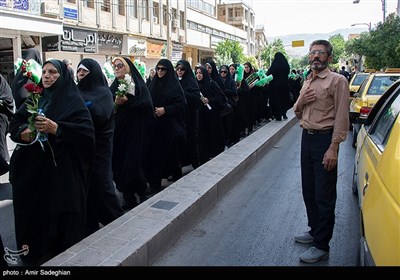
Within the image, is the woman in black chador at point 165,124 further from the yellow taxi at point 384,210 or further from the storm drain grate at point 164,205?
the yellow taxi at point 384,210

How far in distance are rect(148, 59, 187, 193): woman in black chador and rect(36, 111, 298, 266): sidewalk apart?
1.63ft

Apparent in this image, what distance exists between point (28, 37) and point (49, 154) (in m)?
18.1

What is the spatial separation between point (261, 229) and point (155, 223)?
4.16ft

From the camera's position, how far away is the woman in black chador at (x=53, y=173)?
3.65 m

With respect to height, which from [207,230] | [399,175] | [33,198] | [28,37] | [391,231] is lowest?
[207,230]

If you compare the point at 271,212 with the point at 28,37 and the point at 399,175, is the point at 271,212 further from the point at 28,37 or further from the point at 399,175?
the point at 28,37

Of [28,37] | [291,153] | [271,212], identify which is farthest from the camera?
[28,37]

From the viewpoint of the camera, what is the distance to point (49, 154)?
147 inches

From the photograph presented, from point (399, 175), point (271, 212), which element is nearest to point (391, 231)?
point (399, 175)

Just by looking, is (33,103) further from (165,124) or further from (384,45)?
(384,45)

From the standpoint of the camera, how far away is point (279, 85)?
13336 mm

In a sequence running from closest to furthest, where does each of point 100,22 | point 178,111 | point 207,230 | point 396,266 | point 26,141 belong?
point 396,266 < point 26,141 < point 207,230 < point 178,111 < point 100,22

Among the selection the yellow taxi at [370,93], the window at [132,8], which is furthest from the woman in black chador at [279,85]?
the window at [132,8]

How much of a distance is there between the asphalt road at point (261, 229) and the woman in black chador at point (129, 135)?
3.35ft
